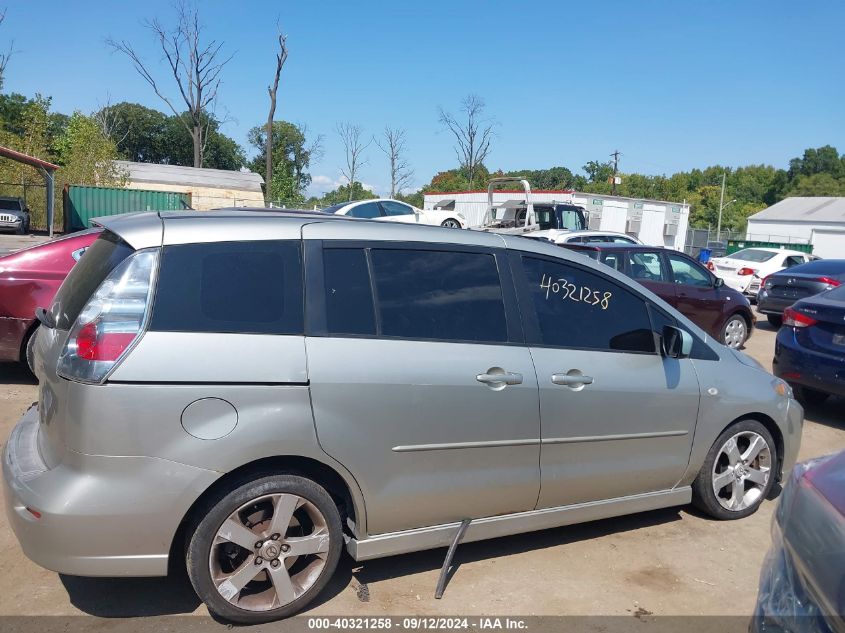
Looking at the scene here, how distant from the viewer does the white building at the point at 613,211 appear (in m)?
28.9

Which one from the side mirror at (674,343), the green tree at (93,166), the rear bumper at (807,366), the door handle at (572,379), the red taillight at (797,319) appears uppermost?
the green tree at (93,166)

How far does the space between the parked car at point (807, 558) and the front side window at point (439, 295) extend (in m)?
1.75

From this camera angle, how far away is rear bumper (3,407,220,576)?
9.91 ft

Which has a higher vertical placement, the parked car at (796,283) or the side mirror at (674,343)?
the side mirror at (674,343)

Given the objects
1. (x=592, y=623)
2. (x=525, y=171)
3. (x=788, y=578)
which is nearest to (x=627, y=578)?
(x=592, y=623)

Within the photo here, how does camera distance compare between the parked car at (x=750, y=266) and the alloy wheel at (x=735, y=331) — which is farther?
the parked car at (x=750, y=266)

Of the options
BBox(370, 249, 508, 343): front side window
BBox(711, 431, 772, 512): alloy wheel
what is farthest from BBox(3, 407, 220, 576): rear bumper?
BBox(711, 431, 772, 512): alloy wheel

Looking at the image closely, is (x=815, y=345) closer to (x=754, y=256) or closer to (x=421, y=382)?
(x=421, y=382)

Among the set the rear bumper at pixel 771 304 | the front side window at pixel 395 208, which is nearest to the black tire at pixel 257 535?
the rear bumper at pixel 771 304

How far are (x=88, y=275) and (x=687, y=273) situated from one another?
926 centimetres

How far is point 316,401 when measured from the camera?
3.31 meters

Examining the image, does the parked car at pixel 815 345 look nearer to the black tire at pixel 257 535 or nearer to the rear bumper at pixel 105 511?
the black tire at pixel 257 535

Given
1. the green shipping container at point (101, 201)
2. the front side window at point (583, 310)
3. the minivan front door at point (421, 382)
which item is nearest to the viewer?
the minivan front door at point (421, 382)

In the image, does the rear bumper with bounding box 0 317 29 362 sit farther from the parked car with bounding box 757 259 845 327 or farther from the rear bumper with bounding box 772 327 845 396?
the parked car with bounding box 757 259 845 327
